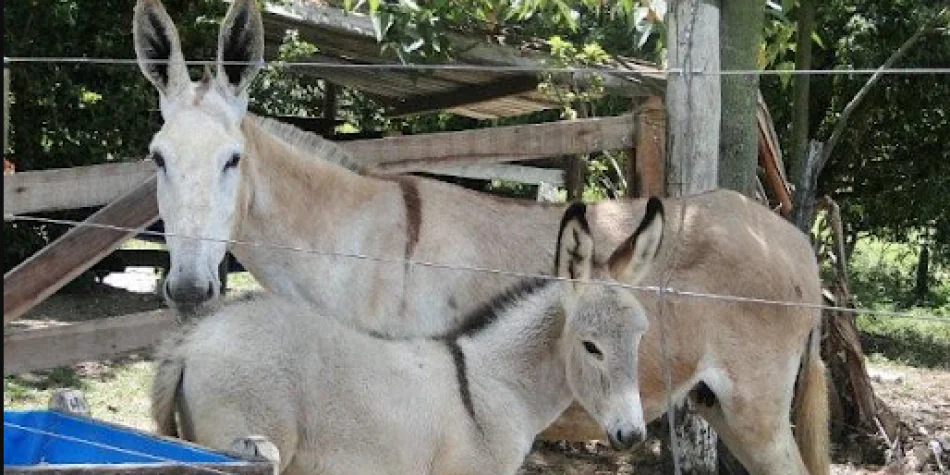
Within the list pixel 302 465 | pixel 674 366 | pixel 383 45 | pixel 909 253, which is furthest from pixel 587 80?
pixel 909 253

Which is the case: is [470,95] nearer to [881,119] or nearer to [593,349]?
[593,349]

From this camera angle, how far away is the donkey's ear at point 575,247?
→ 450 cm

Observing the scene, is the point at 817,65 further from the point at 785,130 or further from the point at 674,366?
the point at 674,366

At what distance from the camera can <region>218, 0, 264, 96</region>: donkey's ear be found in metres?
4.52

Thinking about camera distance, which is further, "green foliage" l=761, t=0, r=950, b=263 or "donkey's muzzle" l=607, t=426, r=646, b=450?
"green foliage" l=761, t=0, r=950, b=263

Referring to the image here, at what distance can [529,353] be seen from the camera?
467cm

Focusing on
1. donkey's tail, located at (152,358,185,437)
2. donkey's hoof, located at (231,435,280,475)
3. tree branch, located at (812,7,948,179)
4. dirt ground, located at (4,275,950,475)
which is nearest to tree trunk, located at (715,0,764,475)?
dirt ground, located at (4,275,950,475)

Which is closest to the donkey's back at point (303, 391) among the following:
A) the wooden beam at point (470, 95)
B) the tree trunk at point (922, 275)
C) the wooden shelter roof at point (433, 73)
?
the wooden shelter roof at point (433, 73)

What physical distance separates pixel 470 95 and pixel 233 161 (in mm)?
4222

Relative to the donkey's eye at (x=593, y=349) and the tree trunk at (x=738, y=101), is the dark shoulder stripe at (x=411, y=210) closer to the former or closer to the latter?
the donkey's eye at (x=593, y=349)

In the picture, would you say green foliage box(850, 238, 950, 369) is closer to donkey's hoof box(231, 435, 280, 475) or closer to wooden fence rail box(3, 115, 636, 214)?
wooden fence rail box(3, 115, 636, 214)

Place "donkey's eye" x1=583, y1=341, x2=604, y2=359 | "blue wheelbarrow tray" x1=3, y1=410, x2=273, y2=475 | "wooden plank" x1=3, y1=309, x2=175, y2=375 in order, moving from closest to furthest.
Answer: "blue wheelbarrow tray" x1=3, y1=410, x2=273, y2=475 → "donkey's eye" x1=583, y1=341, x2=604, y2=359 → "wooden plank" x1=3, y1=309, x2=175, y2=375

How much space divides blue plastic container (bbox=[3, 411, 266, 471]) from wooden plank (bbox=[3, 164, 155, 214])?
1426 millimetres

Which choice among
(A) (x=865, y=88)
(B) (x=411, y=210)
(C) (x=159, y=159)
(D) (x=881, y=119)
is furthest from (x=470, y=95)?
(D) (x=881, y=119)
